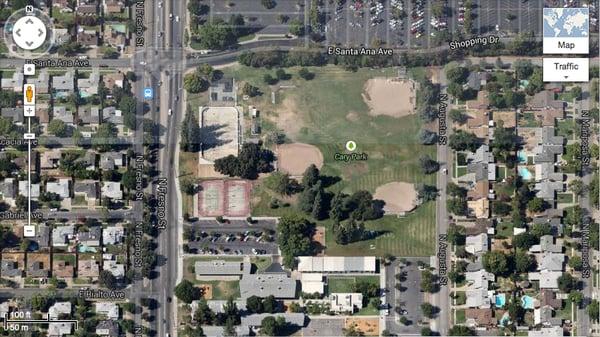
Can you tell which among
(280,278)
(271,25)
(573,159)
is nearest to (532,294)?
(573,159)

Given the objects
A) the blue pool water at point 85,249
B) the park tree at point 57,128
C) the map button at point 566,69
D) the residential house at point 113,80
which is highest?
the map button at point 566,69

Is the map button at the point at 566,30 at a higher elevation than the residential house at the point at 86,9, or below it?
below

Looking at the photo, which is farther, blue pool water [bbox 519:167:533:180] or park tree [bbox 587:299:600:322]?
blue pool water [bbox 519:167:533:180]

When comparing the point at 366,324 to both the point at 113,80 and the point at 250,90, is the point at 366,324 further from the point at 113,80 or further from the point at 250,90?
the point at 113,80

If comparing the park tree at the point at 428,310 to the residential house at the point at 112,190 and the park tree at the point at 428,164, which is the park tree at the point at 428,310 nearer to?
the park tree at the point at 428,164

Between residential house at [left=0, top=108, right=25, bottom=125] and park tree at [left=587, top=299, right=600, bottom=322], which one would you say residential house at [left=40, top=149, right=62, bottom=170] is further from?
park tree at [left=587, top=299, right=600, bottom=322]

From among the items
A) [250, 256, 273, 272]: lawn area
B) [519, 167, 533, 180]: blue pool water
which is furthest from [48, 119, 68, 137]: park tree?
[519, 167, 533, 180]: blue pool water

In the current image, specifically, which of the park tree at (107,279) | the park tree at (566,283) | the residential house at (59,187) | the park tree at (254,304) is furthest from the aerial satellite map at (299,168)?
the park tree at (566,283)

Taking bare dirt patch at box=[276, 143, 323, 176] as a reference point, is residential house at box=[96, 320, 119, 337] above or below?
below
